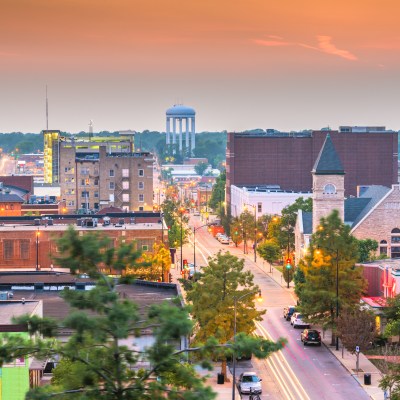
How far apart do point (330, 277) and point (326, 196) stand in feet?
124

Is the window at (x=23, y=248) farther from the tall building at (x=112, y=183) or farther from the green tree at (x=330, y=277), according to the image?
the tall building at (x=112, y=183)

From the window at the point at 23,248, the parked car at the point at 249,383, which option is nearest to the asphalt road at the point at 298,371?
the parked car at the point at 249,383

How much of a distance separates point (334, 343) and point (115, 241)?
31.9 m

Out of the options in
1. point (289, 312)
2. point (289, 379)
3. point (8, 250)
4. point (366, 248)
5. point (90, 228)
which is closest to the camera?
point (289, 379)

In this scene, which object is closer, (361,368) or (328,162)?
(361,368)

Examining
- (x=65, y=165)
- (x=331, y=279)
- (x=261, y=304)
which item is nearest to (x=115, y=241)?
(x=261, y=304)

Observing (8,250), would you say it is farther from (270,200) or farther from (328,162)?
(270,200)

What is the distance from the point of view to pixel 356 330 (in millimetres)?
69875

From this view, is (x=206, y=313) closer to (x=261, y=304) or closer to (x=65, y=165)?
(x=261, y=304)

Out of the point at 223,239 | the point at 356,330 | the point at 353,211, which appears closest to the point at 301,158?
the point at 223,239

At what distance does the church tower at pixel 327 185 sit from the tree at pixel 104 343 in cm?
8293

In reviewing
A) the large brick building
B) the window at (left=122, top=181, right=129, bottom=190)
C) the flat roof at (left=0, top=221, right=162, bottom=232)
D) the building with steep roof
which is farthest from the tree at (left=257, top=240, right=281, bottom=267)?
the large brick building

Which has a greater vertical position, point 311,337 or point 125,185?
point 125,185

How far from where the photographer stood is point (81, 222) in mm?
112375
